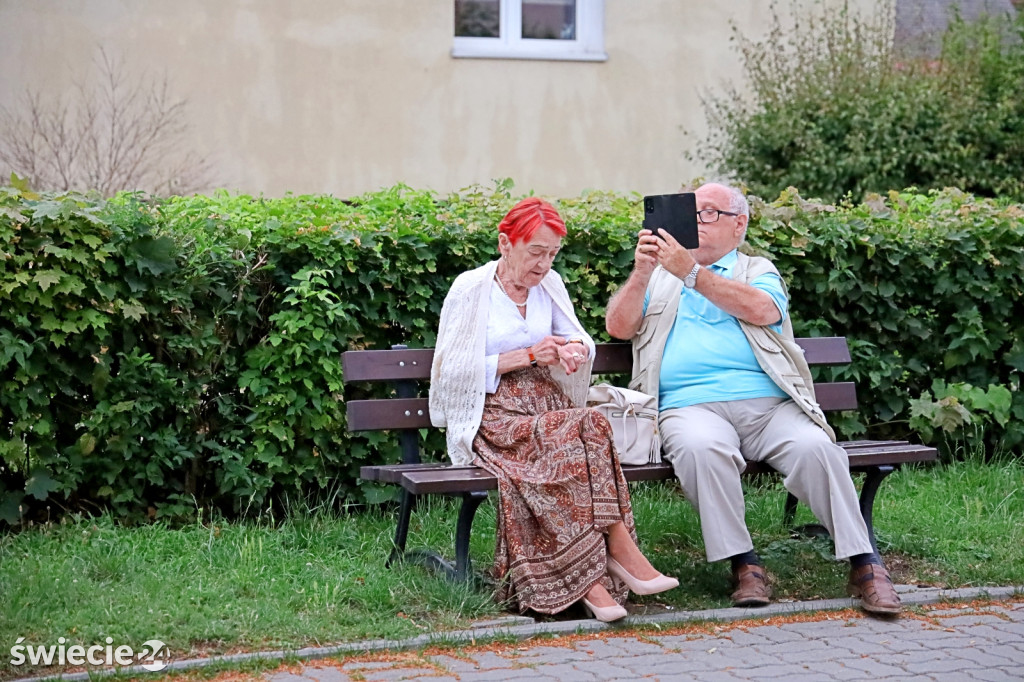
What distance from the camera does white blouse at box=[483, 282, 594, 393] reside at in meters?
4.93

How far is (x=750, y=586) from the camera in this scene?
4766 millimetres

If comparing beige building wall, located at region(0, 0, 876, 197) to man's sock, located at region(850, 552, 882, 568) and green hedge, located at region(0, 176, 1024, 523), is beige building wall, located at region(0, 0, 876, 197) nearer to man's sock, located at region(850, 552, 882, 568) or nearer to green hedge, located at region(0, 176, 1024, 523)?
green hedge, located at region(0, 176, 1024, 523)

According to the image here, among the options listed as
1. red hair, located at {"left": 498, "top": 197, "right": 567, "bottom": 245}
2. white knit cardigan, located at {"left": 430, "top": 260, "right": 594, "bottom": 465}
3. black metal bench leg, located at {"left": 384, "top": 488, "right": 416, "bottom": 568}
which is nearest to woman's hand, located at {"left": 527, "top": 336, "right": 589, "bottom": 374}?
white knit cardigan, located at {"left": 430, "top": 260, "right": 594, "bottom": 465}

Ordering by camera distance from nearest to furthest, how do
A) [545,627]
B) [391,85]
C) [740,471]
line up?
[545,627]
[740,471]
[391,85]

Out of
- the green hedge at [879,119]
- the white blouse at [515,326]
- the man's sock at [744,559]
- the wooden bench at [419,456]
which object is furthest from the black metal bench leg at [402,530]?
the green hedge at [879,119]

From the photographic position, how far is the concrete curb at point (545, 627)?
393cm

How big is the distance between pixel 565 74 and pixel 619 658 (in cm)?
910

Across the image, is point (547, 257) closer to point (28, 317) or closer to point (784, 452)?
point (784, 452)

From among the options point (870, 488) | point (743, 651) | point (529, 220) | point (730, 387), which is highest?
point (529, 220)

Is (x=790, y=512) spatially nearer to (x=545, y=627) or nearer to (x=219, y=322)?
(x=545, y=627)

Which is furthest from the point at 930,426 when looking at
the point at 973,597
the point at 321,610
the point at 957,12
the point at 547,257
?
the point at 957,12

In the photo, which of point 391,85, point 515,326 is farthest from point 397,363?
point 391,85

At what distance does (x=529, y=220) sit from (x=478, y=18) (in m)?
8.16

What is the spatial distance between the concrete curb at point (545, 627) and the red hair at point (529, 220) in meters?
1.42
